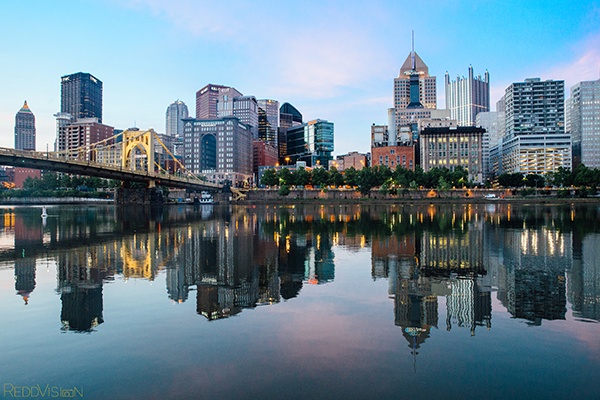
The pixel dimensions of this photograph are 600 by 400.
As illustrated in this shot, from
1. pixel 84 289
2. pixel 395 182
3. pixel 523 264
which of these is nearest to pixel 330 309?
pixel 84 289

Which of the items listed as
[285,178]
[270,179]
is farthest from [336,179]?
[270,179]

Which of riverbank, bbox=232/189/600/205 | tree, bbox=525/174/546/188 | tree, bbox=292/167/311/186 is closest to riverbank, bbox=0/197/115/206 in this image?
riverbank, bbox=232/189/600/205

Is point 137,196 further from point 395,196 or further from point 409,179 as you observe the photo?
point 409,179

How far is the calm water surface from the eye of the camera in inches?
340

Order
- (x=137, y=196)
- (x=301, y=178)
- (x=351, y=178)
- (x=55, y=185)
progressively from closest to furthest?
1. (x=137, y=196)
2. (x=351, y=178)
3. (x=301, y=178)
4. (x=55, y=185)

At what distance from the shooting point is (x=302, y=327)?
40.1ft

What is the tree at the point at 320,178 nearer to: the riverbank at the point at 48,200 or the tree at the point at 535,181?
the riverbank at the point at 48,200

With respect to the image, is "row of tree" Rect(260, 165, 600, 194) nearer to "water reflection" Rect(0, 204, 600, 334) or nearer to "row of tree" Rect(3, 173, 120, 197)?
"row of tree" Rect(3, 173, 120, 197)

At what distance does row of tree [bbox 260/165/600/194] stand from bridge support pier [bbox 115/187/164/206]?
65793 mm

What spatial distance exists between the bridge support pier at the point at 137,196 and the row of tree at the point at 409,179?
6579 cm

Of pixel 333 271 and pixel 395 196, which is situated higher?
pixel 395 196

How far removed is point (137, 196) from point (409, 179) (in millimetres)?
106804

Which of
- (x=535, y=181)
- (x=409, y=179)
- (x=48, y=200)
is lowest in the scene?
(x=48, y=200)

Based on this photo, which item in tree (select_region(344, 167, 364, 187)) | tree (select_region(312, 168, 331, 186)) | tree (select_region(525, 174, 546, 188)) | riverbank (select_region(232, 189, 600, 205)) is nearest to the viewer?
riverbank (select_region(232, 189, 600, 205))
